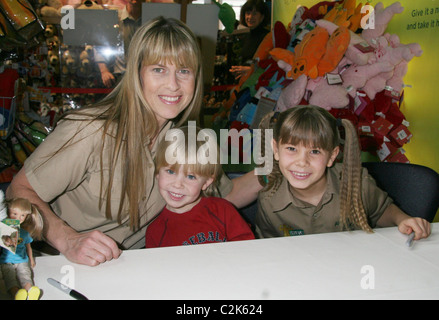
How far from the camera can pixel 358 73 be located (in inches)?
90.4

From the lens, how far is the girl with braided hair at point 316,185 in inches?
52.1

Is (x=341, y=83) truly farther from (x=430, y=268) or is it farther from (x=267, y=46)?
(x=430, y=268)

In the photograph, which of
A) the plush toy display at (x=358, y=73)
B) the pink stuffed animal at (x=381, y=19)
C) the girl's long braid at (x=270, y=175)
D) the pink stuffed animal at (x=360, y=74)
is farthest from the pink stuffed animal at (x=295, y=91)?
the girl's long braid at (x=270, y=175)

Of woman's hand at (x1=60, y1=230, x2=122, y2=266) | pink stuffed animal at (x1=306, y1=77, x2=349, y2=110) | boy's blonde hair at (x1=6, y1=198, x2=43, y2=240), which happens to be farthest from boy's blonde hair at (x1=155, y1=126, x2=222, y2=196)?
pink stuffed animal at (x1=306, y1=77, x2=349, y2=110)

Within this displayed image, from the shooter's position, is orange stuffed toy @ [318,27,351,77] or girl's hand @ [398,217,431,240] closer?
girl's hand @ [398,217,431,240]

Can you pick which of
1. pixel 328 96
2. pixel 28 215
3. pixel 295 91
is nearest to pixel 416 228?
pixel 28 215

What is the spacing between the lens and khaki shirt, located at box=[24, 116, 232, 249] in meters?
1.13

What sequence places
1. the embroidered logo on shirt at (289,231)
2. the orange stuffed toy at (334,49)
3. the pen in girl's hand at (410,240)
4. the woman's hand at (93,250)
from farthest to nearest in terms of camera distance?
the orange stuffed toy at (334,49)
the embroidered logo on shirt at (289,231)
the pen in girl's hand at (410,240)
the woman's hand at (93,250)

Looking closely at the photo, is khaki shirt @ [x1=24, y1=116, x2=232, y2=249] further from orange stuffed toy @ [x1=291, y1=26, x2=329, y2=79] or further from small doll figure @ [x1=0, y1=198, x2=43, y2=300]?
orange stuffed toy @ [x1=291, y1=26, x2=329, y2=79]

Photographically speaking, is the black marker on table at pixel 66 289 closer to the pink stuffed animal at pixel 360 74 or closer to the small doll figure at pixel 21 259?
the small doll figure at pixel 21 259

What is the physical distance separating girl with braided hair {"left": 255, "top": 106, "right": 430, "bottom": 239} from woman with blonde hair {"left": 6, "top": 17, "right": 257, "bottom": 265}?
1.31ft

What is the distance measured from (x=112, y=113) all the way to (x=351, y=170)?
0.83 metres

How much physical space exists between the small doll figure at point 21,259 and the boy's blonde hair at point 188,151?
585 mm
